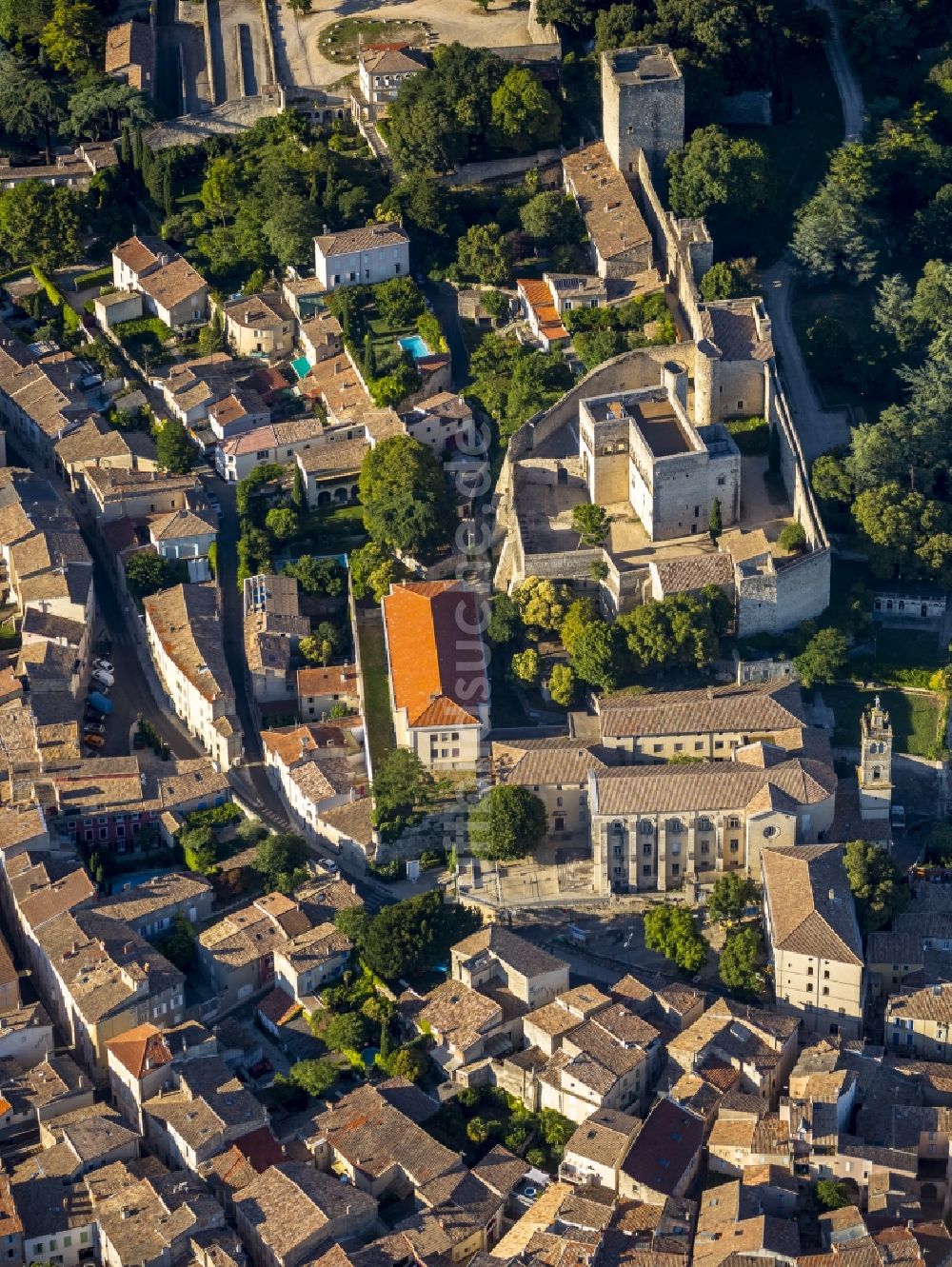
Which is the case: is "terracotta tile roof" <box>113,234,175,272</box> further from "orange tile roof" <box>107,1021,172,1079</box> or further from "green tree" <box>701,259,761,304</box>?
"orange tile roof" <box>107,1021,172,1079</box>

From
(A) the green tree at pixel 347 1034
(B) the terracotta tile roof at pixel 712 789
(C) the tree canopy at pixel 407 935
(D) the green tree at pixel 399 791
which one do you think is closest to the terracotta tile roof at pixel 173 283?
(D) the green tree at pixel 399 791

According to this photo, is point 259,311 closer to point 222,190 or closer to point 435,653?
point 222,190

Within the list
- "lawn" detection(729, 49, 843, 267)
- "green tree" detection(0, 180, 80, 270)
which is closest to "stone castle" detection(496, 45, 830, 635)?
"lawn" detection(729, 49, 843, 267)

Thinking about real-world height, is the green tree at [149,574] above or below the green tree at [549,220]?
below

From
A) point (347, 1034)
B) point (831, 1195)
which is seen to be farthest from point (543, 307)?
point (831, 1195)

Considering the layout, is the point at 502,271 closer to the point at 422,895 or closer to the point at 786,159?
the point at 786,159

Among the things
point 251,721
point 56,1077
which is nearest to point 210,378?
point 251,721

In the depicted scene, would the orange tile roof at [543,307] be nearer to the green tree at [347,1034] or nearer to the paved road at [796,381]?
the paved road at [796,381]
